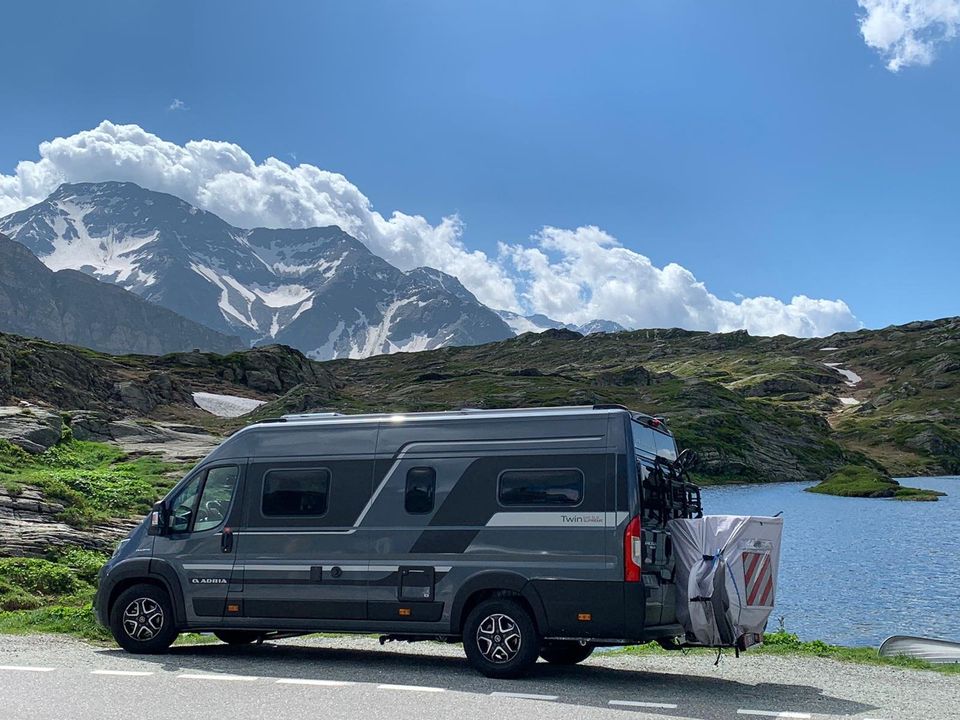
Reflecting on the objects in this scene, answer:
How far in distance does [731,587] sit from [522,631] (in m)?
3.22

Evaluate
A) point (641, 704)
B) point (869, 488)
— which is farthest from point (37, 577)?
point (869, 488)

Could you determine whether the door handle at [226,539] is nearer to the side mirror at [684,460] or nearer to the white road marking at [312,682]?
the white road marking at [312,682]

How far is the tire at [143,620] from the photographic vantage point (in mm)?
16453

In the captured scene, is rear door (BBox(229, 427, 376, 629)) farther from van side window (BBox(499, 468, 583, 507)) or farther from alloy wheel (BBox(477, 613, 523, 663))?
van side window (BBox(499, 468, 583, 507))

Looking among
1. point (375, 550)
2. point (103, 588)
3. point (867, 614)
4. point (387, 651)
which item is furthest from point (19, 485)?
point (867, 614)

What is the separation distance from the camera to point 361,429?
15.9 m

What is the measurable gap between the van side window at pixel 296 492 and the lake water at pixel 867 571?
18637mm

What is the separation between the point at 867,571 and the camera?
44406mm

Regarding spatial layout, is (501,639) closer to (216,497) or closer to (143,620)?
(216,497)

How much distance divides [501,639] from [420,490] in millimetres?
2696

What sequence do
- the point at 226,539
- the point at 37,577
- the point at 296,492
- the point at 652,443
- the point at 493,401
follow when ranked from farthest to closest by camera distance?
the point at 493,401 < the point at 37,577 < the point at 226,539 < the point at 296,492 < the point at 652,443

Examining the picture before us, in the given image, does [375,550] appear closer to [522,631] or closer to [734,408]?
[522,631]

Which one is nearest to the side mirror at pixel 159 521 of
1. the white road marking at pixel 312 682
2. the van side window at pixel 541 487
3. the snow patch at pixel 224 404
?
the white road marking at pixel 312 682

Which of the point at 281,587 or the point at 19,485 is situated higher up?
the point at 19,485
